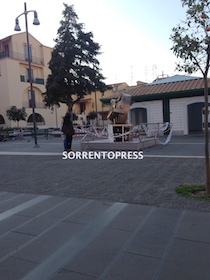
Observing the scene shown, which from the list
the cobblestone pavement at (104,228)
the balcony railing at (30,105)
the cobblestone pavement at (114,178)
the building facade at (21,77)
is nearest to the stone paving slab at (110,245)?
the cobblestone pavement at (104,228)

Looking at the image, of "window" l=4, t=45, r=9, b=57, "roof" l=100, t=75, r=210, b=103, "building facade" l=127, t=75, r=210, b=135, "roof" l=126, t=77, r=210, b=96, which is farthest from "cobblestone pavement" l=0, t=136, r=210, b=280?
"window" l=4, t=45, r=9, b=57

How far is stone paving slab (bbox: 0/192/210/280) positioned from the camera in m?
2.84

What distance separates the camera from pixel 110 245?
3.40 m

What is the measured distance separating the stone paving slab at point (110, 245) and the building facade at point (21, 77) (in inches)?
1354

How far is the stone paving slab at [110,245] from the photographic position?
2840mm

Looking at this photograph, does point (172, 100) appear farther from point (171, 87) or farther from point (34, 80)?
point (34, 80)

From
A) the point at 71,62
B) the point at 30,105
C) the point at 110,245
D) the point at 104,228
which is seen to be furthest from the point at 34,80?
the point at 110,245

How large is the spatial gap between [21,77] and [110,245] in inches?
1626

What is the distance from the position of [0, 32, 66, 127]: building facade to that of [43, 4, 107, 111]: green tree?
7982 mm

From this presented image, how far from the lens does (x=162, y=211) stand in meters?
4.46

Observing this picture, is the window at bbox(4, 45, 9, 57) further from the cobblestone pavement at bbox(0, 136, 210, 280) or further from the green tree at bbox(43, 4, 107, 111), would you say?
the cobblestone pavement at bbox(0, 136, 210, 280)

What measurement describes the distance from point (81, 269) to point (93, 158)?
7.55m

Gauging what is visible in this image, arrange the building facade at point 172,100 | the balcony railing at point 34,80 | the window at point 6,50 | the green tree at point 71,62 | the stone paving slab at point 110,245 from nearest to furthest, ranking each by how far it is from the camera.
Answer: the stone paving slab at point 110,245, the building facade at point 172,100, the green tree at point 71,62, the window at point 6,50, the balcony railing at point 34,80

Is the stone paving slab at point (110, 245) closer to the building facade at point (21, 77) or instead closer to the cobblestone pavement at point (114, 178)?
the cobblestone pavement at point (114, 178)
